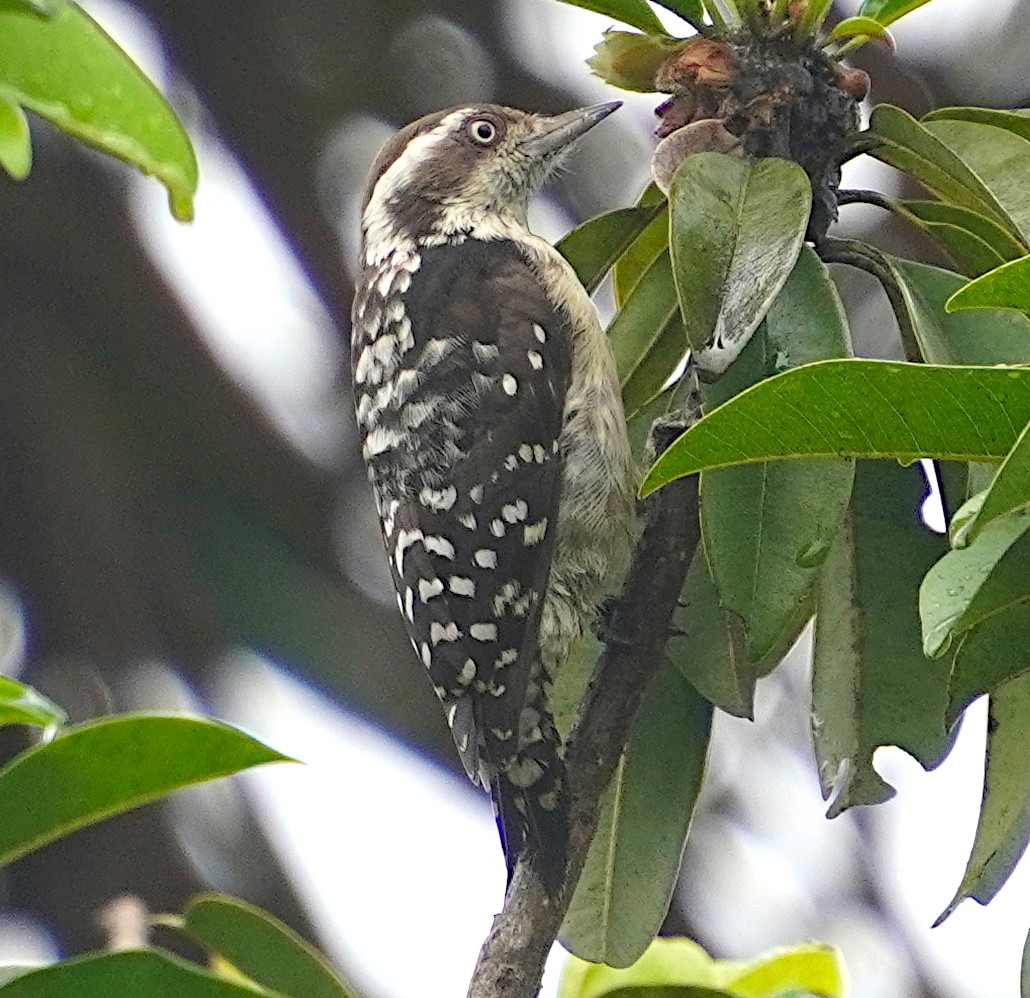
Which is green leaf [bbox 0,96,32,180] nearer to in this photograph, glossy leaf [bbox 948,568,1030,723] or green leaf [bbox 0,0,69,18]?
green leaf [bbox 0,0,69,18]

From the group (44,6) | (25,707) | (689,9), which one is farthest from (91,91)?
→ (689,9)

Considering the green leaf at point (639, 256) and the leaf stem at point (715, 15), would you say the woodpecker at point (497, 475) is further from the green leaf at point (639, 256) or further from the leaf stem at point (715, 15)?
the leaf stem at point (715, 15)

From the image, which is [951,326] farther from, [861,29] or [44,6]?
[44,6]

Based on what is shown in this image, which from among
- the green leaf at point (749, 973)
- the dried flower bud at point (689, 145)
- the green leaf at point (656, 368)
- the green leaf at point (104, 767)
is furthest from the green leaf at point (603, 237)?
the green leaf at point (104, 767)

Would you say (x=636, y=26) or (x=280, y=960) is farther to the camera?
(x=636, y=26)

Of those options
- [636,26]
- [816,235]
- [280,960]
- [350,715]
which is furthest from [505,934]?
[350,715]

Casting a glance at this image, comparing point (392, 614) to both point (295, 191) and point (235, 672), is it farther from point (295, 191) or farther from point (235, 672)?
point (295, 191)

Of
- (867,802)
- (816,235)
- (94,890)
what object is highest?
(816,235)
